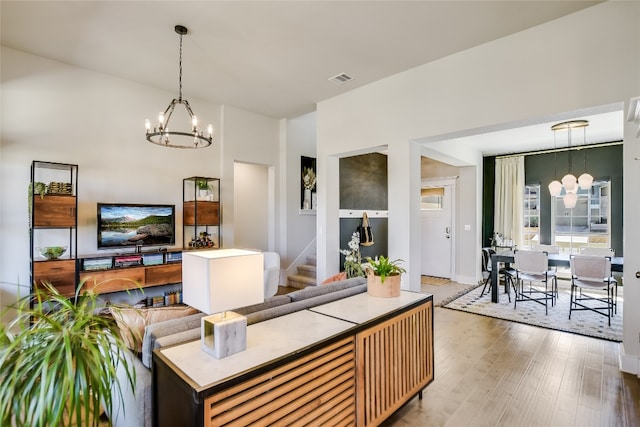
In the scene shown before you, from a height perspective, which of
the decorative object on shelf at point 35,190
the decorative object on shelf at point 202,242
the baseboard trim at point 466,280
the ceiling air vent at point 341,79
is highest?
the ceiling air vent at point 341,79

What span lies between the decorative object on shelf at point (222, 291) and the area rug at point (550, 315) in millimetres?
4118

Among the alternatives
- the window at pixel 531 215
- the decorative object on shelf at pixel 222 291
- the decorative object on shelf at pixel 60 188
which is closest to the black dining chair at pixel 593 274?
the window at pixel 531 215

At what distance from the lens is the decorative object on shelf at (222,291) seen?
1.40 meters

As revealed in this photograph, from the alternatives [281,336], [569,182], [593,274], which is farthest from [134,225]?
[569,182]

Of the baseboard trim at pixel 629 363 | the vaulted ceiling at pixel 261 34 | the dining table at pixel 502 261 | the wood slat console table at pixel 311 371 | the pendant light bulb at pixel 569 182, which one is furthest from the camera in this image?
the pendant light bulb at pixel 569 182

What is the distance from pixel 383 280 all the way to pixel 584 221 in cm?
627

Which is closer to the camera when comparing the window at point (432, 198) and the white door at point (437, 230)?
the white door at point (437, 230)

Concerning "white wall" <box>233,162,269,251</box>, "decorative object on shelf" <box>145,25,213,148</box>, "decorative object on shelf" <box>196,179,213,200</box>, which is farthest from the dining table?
"decorative object on shelf" <box>196,179,213,200</box>

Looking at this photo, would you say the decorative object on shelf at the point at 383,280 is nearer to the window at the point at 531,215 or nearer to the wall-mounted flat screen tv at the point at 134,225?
the wall-mounted flat screen tv at the point at 134,225

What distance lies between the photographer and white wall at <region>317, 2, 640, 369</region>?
283cm

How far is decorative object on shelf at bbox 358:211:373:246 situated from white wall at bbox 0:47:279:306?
8.63 ft

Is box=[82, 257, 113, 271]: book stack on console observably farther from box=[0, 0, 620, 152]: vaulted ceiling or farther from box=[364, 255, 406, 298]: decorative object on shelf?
box=[364, 255, 406, 298]: decorative object on shelf

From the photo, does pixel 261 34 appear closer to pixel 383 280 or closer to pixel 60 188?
pixel 383 280

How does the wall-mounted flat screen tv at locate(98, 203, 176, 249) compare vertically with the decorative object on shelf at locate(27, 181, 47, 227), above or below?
below
